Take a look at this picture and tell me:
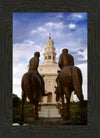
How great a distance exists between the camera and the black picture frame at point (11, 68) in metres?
5.95

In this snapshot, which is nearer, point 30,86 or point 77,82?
point 77,82

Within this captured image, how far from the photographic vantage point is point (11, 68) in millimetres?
6281

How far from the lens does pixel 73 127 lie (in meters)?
5.93

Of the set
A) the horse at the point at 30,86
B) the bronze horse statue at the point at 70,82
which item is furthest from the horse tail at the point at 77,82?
the horse at the point at 30,86

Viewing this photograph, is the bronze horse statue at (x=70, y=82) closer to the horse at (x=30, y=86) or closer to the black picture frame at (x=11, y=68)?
the black picture frame at (x=11, y=68)

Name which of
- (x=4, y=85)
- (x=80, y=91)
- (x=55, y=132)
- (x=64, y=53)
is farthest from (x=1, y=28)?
(x=55, y=132)

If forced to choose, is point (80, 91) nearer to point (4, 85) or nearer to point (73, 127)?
point (73, 127)

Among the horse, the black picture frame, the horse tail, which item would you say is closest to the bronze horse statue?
the horse tail

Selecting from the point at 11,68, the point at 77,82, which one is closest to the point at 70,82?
the point at 77,82

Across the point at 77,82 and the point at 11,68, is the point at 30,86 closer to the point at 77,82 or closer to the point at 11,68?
the point at 11,68

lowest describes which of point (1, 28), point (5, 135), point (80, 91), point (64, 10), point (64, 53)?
point (5, 135)

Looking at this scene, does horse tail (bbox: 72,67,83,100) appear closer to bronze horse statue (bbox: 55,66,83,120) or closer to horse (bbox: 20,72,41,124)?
bronze horse statue (bbox: 55,66,83,120)

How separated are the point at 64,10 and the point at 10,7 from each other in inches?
75.9

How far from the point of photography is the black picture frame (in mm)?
5953
